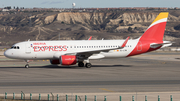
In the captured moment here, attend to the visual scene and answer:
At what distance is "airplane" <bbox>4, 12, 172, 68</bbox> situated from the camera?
43219 mm

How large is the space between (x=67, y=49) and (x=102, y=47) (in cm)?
569

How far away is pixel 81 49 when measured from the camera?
4469 centimetres

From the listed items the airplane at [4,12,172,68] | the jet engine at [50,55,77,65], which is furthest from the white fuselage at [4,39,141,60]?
the jet engine at [50,55,77,65]

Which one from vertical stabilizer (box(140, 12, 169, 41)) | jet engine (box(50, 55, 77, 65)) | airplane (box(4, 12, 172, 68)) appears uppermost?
vertical stabilizer (box(140, 12, 169, 41))

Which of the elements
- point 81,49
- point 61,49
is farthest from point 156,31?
point 61,49

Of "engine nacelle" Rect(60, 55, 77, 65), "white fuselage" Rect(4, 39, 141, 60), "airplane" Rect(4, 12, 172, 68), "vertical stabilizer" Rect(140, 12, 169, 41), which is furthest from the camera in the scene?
"vertical stabilizer" Rect(140, 12, 169, 41)

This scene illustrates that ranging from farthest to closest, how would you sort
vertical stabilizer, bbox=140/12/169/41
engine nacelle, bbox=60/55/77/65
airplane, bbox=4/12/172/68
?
vertical stabilizer, bbox=140/12/169/41 < airplane, bbox=4/12/172/68 < engine nacelle, bbox=60/55/77/65

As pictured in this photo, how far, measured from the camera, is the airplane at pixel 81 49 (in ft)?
142

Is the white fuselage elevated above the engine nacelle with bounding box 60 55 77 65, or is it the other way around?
the white fuselage

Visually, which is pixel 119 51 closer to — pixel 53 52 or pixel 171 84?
pixel 53 52

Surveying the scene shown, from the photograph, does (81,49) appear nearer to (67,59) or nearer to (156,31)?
(67,59)

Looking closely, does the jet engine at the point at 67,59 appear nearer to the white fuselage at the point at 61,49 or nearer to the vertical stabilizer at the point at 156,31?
the white fuselage at the point at 61,49

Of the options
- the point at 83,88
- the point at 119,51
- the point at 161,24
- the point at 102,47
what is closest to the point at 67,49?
the point at 102,47

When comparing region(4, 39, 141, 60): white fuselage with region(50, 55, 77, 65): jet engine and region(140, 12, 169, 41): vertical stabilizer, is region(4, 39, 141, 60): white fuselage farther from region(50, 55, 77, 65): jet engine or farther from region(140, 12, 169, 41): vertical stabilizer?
region(140, 12, 169, 41): vertical stabilizer
